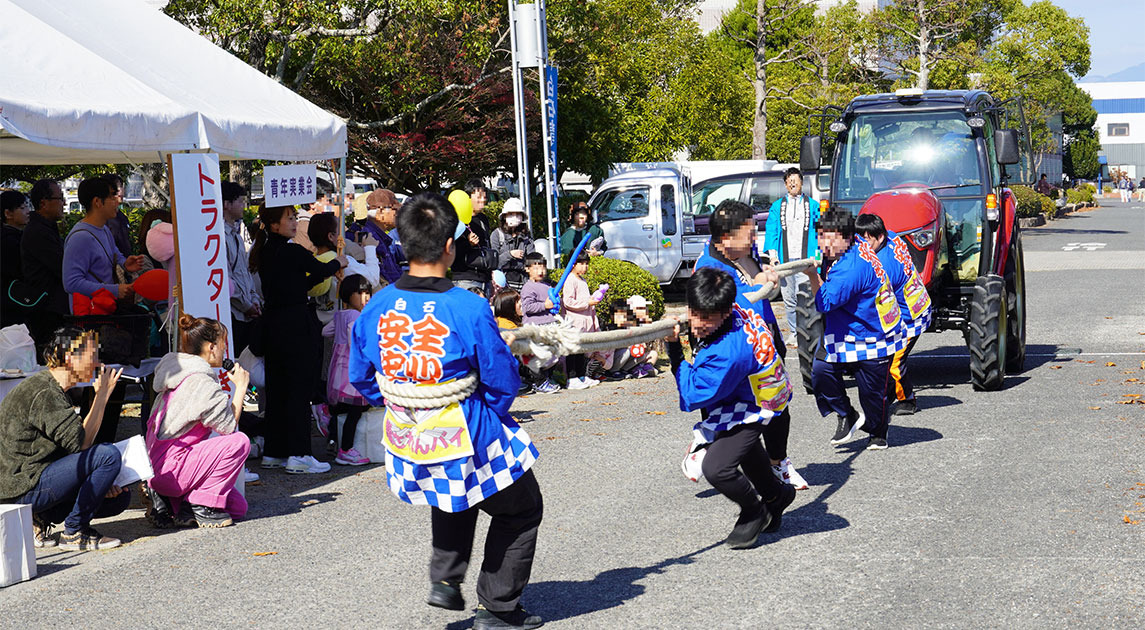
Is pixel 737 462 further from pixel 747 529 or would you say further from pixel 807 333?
pixel 807 333

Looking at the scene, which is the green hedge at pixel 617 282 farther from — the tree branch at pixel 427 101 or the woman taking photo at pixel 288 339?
the tree branch at pixel 427 101

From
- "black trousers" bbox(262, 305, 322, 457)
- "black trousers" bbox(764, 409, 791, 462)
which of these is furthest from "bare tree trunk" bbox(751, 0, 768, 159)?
"black trousers" bbox(764, 409, 791, 462)

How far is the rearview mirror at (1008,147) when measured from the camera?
10.7 meters

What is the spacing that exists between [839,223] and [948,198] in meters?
3.84

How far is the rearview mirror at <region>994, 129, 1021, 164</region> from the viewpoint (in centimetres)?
1072

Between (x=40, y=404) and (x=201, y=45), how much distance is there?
178 inches

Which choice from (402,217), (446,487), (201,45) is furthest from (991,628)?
(201,45)

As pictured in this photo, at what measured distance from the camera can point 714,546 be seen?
6.14 m

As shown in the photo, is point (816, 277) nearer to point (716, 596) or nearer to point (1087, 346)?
point (716, 596)

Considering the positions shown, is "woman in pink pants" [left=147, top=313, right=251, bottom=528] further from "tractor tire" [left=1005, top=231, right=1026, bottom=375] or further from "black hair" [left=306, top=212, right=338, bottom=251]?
"tractor tire" [left=1005, top=231, right=1026, bottom=375]

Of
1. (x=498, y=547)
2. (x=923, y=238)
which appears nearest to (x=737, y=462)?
(x=498, y=547)

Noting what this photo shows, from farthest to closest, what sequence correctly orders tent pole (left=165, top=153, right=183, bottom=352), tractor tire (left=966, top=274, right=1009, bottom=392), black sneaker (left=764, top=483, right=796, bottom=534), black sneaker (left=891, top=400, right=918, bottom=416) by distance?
1. tractor tire (left=966, top=274, right=1009, bottom=392)
2. black sneaker (left=891, top=400, right=918, bottom=416)
3. tent pole (left=165, top=153, right=183, bottom=352)
4. black sneaker (left=764, top=483, right=796, bottom=534)

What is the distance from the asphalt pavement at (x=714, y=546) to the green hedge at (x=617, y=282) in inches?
142

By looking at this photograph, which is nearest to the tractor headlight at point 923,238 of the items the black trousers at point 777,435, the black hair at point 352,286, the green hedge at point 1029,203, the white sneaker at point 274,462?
the black trousers at point 777,435
